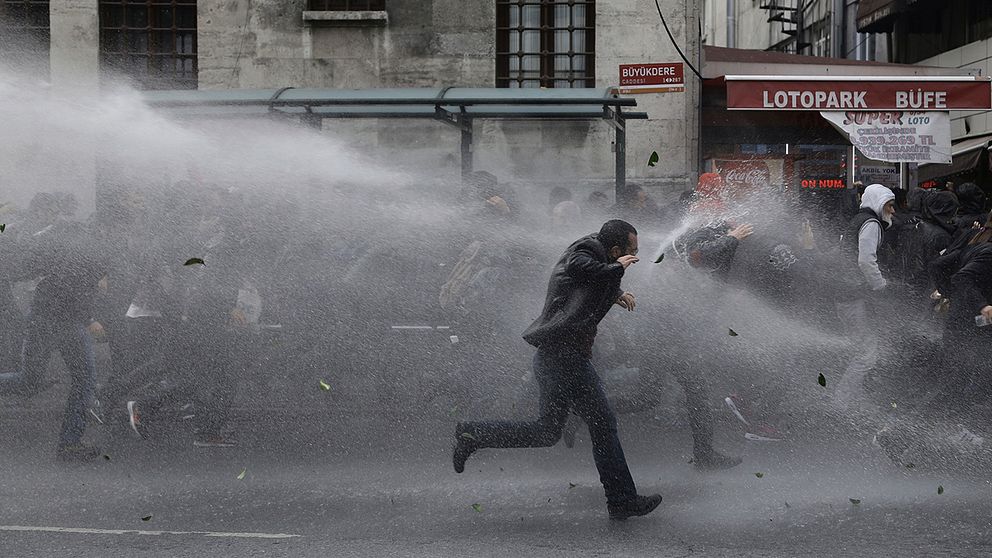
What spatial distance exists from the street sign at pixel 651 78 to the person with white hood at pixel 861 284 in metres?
3.00

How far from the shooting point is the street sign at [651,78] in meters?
11.6

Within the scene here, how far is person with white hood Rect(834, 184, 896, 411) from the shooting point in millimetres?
7734

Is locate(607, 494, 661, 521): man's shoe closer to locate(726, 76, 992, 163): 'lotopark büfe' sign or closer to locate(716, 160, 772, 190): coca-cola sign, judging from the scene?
locate(726, 76, 992, 163): 'lotopark büfe' sign

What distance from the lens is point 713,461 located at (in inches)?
269

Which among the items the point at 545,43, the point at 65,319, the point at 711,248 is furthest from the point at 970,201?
the point at 545,43

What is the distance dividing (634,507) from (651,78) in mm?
6901

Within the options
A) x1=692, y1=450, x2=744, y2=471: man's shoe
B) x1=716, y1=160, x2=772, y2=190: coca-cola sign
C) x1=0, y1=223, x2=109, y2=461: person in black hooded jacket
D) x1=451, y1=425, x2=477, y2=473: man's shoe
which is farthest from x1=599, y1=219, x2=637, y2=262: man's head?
x1=716, y1=160, x2=772, y2=190: coca-cola sign

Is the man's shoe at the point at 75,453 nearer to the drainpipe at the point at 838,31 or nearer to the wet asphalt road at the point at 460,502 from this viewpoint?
the wet asphalt road at the point at 460,502

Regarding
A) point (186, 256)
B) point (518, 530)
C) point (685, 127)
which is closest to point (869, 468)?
point (518, 530)

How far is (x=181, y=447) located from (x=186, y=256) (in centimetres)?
141

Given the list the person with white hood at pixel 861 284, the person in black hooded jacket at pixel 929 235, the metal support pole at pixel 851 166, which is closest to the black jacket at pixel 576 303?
the person with white hood at pixel 861 284

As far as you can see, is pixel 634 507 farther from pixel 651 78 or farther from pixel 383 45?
pixel 383 45

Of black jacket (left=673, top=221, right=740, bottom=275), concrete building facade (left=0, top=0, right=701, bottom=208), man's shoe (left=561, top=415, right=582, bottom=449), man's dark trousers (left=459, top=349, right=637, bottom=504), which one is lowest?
man's shoe (left=561, top=415, right=582, bottom=449)

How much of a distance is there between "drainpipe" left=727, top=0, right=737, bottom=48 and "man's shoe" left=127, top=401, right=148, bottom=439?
29.0 m
